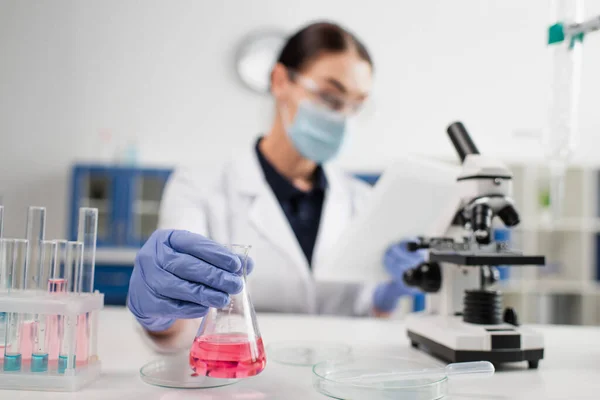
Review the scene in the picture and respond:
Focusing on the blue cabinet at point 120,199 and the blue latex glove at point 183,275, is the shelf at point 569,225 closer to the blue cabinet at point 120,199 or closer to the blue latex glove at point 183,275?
the blue cabinet at point 120,199

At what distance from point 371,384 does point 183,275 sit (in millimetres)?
276

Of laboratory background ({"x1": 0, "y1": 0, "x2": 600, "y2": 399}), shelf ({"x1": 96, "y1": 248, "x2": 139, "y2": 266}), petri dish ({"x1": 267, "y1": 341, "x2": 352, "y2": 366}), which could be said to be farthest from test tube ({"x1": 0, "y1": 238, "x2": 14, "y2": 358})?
laboratory background ({"x1": 0, "y1": 0, "x2": 600, "y2": 399})

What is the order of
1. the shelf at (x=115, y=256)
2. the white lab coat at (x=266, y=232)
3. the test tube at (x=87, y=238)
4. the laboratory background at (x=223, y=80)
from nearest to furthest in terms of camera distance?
the test tube at (x=87, y=238), the white lab coat at (x=266, y=232), the shelf at (x=115, y=256), the laboratory background at (x=223, y=80)

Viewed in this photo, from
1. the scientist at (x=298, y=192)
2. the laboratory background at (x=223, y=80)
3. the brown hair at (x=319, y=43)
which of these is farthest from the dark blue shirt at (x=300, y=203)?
Answer: the laboratory background at (x=223, y=80)

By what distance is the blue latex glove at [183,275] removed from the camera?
2.21ft

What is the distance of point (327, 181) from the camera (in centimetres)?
201

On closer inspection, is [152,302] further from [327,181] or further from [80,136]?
[80,136]

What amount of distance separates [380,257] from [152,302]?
2.82ft

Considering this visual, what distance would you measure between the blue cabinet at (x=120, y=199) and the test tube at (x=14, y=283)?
2.62 metres

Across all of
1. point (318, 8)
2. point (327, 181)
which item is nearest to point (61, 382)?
point (327, 181)

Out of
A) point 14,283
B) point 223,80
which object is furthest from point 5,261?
point 223,80

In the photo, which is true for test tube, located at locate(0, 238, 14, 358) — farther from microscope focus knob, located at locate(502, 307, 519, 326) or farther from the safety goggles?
the safety goggles

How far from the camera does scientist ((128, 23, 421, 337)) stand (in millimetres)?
1774

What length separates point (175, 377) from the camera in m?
0.72
